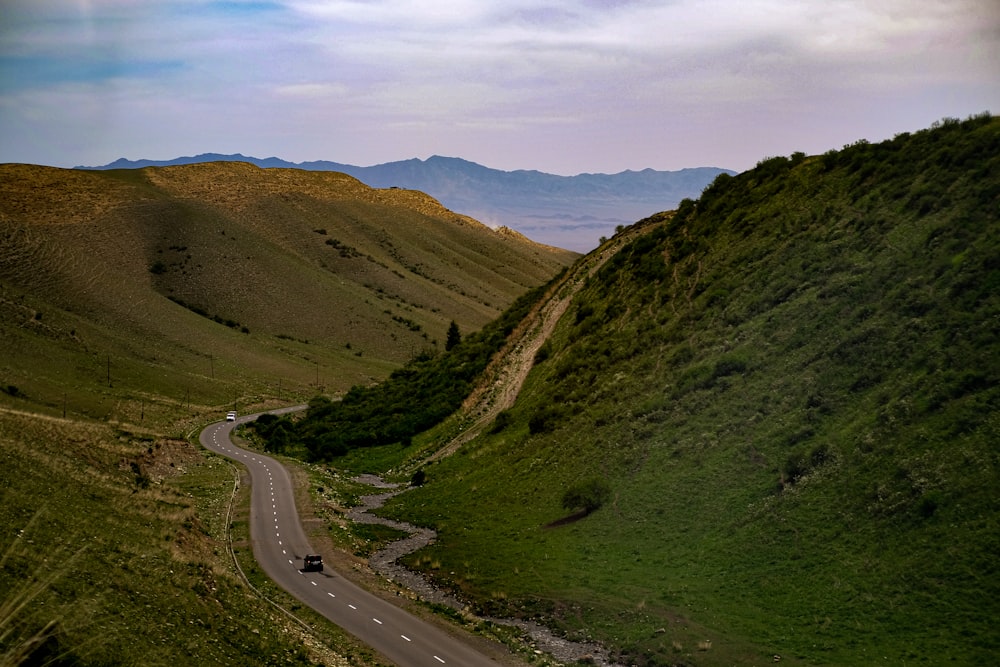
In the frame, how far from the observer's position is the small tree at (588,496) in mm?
33875

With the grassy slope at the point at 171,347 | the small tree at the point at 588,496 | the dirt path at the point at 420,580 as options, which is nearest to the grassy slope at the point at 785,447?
the dirt path at the point at 420,580

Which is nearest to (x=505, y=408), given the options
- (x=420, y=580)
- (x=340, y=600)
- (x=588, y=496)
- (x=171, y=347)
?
(x=588, y=496)

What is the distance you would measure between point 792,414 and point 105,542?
2326 centimetres

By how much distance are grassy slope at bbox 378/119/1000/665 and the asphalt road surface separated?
10.7ft

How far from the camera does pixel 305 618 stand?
2623cm

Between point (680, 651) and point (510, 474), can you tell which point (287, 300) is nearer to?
point (510, 474)

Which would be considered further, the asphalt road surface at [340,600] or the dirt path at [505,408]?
the dirt path at [505,408]

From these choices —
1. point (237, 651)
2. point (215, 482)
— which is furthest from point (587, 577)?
point (215, 482)

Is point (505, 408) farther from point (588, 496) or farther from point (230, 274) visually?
point (230, 274)

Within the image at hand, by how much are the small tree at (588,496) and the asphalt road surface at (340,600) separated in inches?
355

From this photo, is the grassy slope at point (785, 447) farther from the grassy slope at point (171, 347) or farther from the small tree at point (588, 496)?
the grassy slope at point (171, 347)

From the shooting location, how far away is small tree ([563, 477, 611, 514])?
1334 inches

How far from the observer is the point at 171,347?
308 feet

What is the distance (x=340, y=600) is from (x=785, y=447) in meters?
16.4
